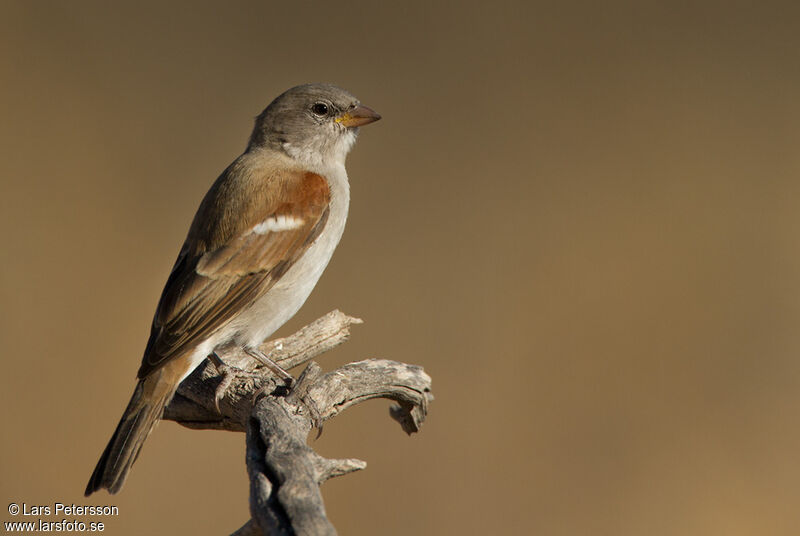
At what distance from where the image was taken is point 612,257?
6.57 meters

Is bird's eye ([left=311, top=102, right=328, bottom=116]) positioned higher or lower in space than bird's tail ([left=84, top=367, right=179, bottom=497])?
higher

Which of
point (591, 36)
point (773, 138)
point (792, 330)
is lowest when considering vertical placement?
point (792, 330)

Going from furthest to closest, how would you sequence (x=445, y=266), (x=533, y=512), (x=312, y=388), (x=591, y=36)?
1. (x=591, y=36)
2. (x=445, y=266)
3. (x=533, y=512)
4. (x=312, y=388)

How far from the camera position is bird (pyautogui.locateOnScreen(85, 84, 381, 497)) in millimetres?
3320

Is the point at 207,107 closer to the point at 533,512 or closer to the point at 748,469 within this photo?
the point at 533,512

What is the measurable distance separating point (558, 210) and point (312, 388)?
3940 mm

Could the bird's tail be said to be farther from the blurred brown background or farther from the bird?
the blurred brown background

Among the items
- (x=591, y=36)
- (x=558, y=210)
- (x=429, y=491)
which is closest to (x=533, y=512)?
(x=429, y=491)

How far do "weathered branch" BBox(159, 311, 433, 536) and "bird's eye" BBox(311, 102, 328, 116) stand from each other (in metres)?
1.12

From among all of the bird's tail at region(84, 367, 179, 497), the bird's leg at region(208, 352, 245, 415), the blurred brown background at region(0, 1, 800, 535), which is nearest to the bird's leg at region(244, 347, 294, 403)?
the bird's leg at region(208, 352, 245, 415)

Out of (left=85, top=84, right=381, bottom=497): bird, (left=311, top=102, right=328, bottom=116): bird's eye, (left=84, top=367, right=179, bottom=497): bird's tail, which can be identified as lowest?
A: (left=84, top=367, right=179, bottom=497): bird's tail

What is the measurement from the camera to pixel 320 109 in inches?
173

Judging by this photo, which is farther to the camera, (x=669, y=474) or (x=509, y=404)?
(x=509, y=404)

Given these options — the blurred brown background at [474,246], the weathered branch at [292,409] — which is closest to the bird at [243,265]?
the weathered branch at [292,409]
